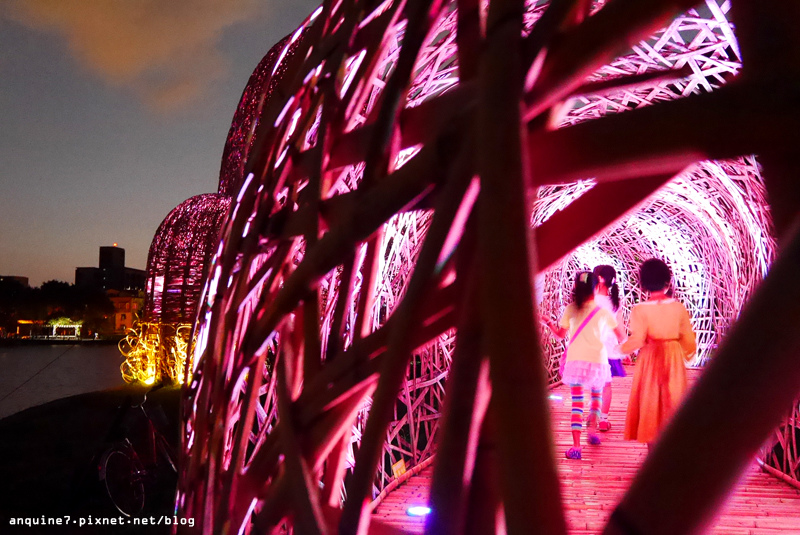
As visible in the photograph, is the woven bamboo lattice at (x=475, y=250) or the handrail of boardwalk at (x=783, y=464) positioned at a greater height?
the woven bamboo lattice at (x=475, y=250)

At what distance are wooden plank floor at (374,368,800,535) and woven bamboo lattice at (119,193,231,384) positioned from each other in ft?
24.8

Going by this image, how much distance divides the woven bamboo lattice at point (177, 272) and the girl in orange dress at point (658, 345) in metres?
8.59

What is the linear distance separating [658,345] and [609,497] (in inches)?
43.6

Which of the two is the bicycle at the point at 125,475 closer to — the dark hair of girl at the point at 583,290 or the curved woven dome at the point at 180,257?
the curved woven dome at the point at 180,257

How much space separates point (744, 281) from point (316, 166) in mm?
6921

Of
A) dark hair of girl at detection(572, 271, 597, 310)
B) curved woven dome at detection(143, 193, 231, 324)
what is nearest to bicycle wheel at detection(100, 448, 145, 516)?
curved woven dome at detection(143, 193, 231, 324)

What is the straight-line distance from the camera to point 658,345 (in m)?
3.70

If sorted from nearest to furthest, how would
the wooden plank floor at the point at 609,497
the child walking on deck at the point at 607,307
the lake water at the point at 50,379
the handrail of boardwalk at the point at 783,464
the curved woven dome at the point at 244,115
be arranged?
the wooden plank floor at the point at 609,497 → the handrail of boardwalk at the point at 783,464 → the child walking on deck at the point at 607,307 → the curved woven dome at the point at 244,115 → the lake water at the point at 50,379

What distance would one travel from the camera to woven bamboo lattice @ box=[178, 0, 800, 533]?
28.7 inches

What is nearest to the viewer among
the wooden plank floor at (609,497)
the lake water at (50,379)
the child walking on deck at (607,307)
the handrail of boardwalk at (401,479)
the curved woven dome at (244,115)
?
the wooden plank floor at (609,497)

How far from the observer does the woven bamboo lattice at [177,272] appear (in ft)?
36.3

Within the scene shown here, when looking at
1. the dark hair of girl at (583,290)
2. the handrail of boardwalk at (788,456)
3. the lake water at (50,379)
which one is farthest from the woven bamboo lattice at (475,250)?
the lake water at (50,379)

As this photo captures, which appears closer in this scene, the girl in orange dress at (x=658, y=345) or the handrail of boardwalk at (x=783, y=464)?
the girl in orange dress at (x=658, y=345)

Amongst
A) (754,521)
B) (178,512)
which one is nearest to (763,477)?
(754,521)
